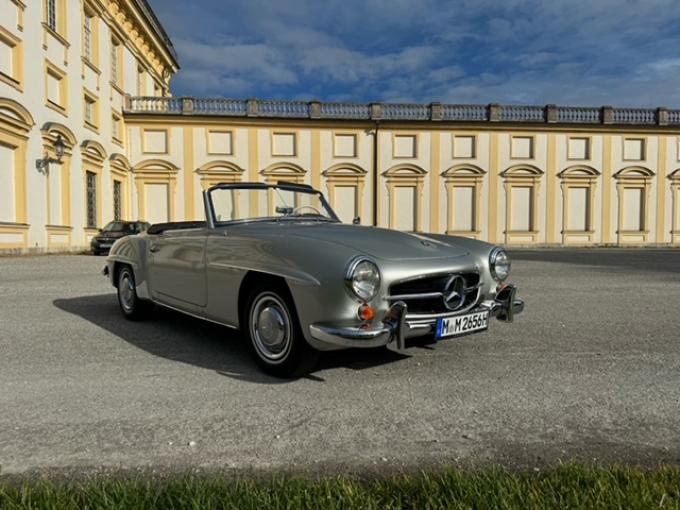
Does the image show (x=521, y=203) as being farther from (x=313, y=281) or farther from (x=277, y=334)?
(x=313, y=281)

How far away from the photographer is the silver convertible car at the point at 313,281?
295 cm

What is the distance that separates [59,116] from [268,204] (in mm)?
17976

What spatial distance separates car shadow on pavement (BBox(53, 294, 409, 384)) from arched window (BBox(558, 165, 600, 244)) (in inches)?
1113

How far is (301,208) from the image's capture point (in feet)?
15.4

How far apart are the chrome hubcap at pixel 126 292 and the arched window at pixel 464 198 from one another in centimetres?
2464

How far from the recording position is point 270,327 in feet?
11.1

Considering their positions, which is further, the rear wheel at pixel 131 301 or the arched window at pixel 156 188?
the arched window at pixel 156 188

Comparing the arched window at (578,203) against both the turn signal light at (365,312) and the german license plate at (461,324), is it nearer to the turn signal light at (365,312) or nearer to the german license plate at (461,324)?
the german license plate at (461,324)

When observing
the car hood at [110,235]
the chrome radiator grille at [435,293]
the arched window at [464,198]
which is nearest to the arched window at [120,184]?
the car hood at [110,235]

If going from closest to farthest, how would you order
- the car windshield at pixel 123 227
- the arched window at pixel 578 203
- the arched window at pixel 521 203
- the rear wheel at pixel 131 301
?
the rear wheel at pixel 131 301 < the car windshield at pixel 123 227 < the arched window at pixel 521 203 < the arched window at pixel 578 203

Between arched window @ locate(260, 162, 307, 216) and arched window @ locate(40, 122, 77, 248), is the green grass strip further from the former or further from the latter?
arched window @ locate(260, 162, 307, 216)

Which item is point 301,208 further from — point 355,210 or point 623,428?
point 355,210

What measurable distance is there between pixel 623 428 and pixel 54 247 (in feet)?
64.0

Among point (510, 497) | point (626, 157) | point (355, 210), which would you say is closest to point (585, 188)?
point (626, 157)
